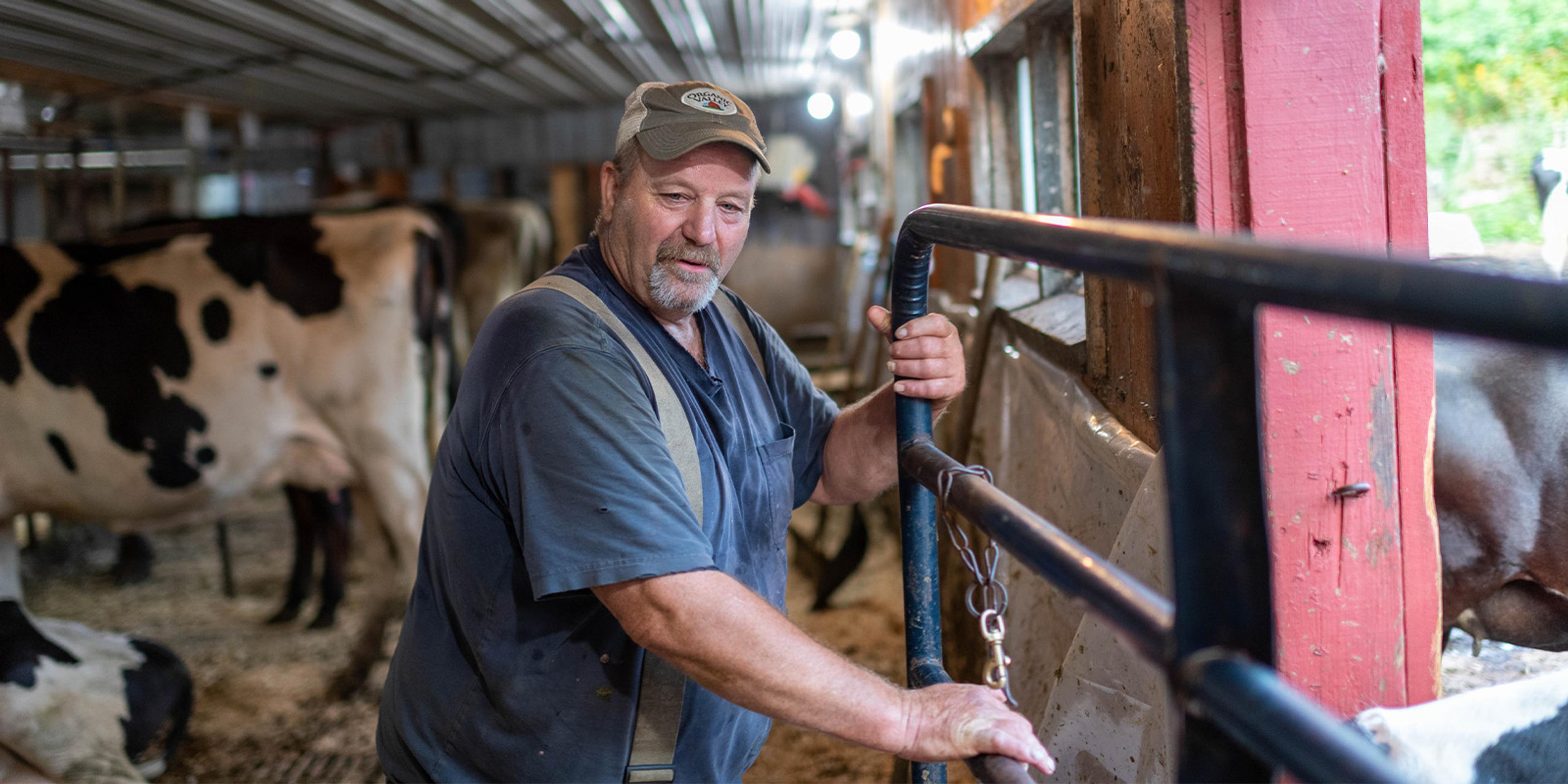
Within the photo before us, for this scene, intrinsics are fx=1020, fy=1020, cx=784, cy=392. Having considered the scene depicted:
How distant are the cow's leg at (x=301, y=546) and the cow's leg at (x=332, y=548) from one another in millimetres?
62

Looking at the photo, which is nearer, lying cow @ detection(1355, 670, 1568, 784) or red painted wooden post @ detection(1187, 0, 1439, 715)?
lying cow @ detection(1355, 670, 1568, 784)

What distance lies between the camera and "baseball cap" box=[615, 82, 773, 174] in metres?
1.71

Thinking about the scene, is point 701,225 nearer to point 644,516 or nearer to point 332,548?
point 644,516

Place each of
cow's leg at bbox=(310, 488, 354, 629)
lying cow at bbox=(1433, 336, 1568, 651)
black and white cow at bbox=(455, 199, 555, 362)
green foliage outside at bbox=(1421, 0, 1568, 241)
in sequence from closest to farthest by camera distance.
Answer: lying cow at bbox=(1433, 336, 1568, 651) < cow's leg at bbox=(310, 488, 354, 629) < black and white cow at bbox=(455, 199, 555, 362) < green foliage outside at bbox=(1421, 0, 1568, 241)

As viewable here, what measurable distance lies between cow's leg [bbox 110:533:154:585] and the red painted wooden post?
586 cm

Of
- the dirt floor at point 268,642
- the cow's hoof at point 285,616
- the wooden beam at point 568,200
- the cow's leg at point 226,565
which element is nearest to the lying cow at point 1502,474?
the dirt floor at point 268,642

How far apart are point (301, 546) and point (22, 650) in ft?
6.60

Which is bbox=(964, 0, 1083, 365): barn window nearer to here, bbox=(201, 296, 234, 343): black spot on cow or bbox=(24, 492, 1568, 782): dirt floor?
bbox=(24, 492, 1568, 782): dirt floor

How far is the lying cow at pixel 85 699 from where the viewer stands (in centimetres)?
293

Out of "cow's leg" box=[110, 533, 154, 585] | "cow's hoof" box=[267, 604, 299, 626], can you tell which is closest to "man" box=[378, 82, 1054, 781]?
"cow's hoof" box=[267, 604, 299, 626]

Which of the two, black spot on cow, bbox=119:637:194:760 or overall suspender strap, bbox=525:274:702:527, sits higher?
overall suspender strap, bbox=525:274:702:527

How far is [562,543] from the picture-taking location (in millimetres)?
1326

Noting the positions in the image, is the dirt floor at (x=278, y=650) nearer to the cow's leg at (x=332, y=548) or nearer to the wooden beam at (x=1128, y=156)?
the cow's leg at (x=332, y=548)

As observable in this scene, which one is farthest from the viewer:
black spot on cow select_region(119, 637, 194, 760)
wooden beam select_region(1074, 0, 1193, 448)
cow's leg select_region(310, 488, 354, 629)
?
cow's leg select_region(310, 488, 354, 629)
